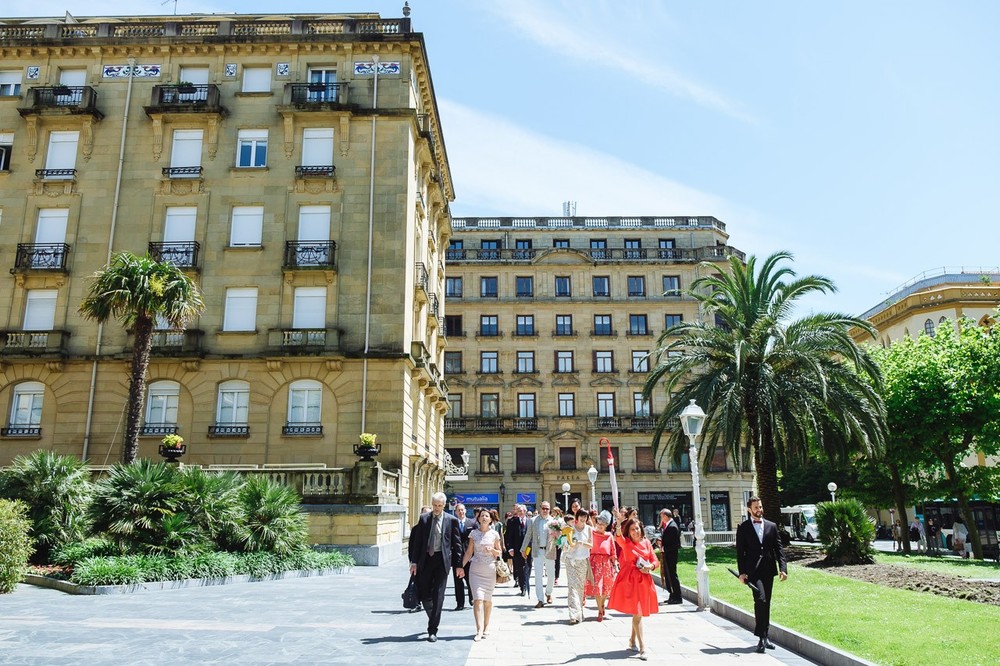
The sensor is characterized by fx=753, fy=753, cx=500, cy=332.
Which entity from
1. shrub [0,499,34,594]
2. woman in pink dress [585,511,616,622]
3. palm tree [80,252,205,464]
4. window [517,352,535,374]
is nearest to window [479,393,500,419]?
window [517,352,535,374]

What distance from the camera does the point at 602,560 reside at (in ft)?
43.1

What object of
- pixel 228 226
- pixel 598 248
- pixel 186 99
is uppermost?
pixel 598 248

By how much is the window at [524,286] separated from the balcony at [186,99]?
28763mm

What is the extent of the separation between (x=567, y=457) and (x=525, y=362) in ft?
24.6

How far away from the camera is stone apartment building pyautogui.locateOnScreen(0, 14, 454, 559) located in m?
28.7

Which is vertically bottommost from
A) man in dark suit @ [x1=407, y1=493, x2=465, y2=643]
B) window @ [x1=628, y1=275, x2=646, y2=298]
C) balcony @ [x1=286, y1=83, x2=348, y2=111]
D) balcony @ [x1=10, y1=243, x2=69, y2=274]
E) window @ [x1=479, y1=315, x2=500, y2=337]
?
man in dark suit @ [x1=407, y1=493, x2=465, y2=643]

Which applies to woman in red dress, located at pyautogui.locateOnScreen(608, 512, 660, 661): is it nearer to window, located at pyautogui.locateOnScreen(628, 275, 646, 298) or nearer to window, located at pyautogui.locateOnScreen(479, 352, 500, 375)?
window, located at pyautogui.locateOnScreen(479, 352, 500, 375)

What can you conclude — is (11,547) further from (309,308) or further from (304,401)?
(309,308)

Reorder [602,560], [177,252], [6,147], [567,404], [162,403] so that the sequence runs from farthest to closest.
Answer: [567,404]
[6,147]
[177,252]
[162,403]
[602,560]

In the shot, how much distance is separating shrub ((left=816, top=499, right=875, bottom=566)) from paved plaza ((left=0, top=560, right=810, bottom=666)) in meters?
9.76

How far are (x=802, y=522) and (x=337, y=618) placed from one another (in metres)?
48.3

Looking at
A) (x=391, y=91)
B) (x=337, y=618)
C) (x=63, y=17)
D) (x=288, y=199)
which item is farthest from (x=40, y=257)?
(x=337, y=618)

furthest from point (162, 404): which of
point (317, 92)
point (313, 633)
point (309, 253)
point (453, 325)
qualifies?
point (453, 325)

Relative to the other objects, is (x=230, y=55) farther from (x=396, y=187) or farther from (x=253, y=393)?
(x=253, y=393)
